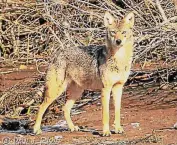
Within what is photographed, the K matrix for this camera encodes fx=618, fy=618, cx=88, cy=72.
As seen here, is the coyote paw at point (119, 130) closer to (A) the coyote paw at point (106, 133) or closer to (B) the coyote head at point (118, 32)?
(A) the coyote paw at point (106, 133)

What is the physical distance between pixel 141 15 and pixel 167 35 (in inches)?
35.5

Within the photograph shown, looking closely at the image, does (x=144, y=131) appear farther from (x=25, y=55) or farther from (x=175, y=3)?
(x=25, y=55)

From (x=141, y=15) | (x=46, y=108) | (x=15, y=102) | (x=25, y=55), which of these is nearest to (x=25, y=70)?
(x=25, y=55)

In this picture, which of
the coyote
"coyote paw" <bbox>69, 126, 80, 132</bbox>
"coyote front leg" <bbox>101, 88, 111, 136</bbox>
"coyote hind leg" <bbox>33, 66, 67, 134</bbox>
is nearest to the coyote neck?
the coyote

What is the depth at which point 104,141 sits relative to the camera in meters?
8.33

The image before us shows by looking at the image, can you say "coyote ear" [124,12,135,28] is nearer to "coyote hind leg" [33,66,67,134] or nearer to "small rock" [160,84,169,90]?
"coyote hind leg" [33,66,67,134]

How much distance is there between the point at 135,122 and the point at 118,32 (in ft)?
6.05

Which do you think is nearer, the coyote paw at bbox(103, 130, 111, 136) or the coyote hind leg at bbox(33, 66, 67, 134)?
the coyote paw at bbox(103, 130, 111, 136)

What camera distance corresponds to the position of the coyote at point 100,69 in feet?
29.1

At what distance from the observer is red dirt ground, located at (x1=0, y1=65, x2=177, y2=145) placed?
27.6 ft

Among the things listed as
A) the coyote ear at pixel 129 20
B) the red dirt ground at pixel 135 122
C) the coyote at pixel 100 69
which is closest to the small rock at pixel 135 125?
the red dirt ground at pixel 135 122

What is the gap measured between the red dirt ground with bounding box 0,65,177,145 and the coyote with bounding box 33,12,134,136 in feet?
1.09

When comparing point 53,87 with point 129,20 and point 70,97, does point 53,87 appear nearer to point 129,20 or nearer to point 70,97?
point 70,97

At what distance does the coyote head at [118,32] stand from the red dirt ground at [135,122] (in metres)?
1.32
